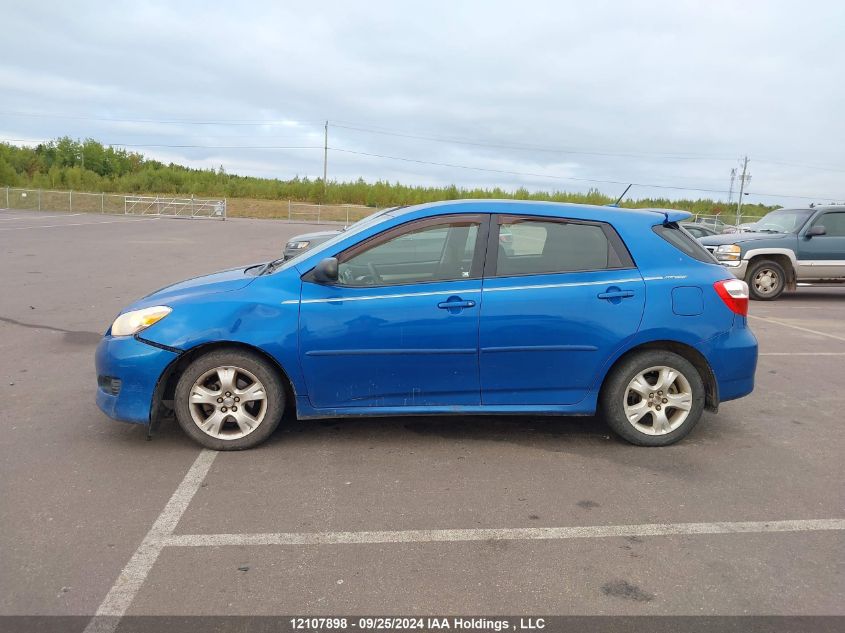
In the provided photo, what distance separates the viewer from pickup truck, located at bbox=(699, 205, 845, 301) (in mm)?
12586

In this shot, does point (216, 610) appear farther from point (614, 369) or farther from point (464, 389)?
point (614, 369)

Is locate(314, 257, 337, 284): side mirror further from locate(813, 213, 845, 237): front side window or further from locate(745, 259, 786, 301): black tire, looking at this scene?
locate(813, 213, 845, 237): front side window

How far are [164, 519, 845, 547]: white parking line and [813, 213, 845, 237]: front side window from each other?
10712mm

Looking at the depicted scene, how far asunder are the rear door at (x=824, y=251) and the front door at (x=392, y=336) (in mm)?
10426

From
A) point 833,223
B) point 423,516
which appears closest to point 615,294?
point 423,516

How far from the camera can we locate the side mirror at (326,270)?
14.2 feet

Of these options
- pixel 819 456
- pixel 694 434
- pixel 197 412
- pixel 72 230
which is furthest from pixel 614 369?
pixel 72 230

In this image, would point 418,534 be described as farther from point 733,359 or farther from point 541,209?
point 733,359

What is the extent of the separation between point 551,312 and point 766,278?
33.0ft

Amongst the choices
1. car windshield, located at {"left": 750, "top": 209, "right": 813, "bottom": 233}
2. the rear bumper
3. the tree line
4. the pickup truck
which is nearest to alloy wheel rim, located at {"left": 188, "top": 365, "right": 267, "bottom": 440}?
the rear bumper

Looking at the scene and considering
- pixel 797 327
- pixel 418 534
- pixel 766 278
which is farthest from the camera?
pixel 766 278

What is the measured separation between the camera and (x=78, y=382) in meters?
6.00

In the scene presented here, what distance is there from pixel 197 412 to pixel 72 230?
24.4 metres

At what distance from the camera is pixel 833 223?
12.7 m
